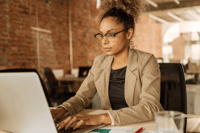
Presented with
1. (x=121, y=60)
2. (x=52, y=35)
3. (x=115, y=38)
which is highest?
(x=52, y=35)

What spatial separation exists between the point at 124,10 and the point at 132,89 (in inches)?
21.6

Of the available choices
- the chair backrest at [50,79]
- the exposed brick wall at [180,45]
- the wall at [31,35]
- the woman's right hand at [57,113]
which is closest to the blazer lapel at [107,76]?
the woman's right hand at [57,113]

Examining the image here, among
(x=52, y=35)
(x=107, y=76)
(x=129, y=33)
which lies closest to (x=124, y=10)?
(x=129, y=33)

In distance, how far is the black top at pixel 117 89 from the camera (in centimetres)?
140

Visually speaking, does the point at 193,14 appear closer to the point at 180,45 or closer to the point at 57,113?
the point at 180,45

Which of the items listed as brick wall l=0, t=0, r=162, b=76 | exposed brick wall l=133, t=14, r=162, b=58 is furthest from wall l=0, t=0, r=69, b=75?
exposed brick wall l=133, t=14, r=162, b=58

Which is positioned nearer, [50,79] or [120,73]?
[120,73]

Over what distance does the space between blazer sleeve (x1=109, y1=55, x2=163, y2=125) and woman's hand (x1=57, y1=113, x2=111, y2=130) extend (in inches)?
1.8

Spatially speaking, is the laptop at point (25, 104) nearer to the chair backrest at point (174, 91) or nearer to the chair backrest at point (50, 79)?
the chair backrest at point (174, 91)

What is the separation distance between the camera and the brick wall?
13.8 ft

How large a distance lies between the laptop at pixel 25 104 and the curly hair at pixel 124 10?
87 centimetres

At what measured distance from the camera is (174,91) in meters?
1.45

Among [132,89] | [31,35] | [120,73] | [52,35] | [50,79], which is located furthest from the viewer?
[52,35]

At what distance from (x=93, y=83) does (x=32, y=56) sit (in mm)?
3610
